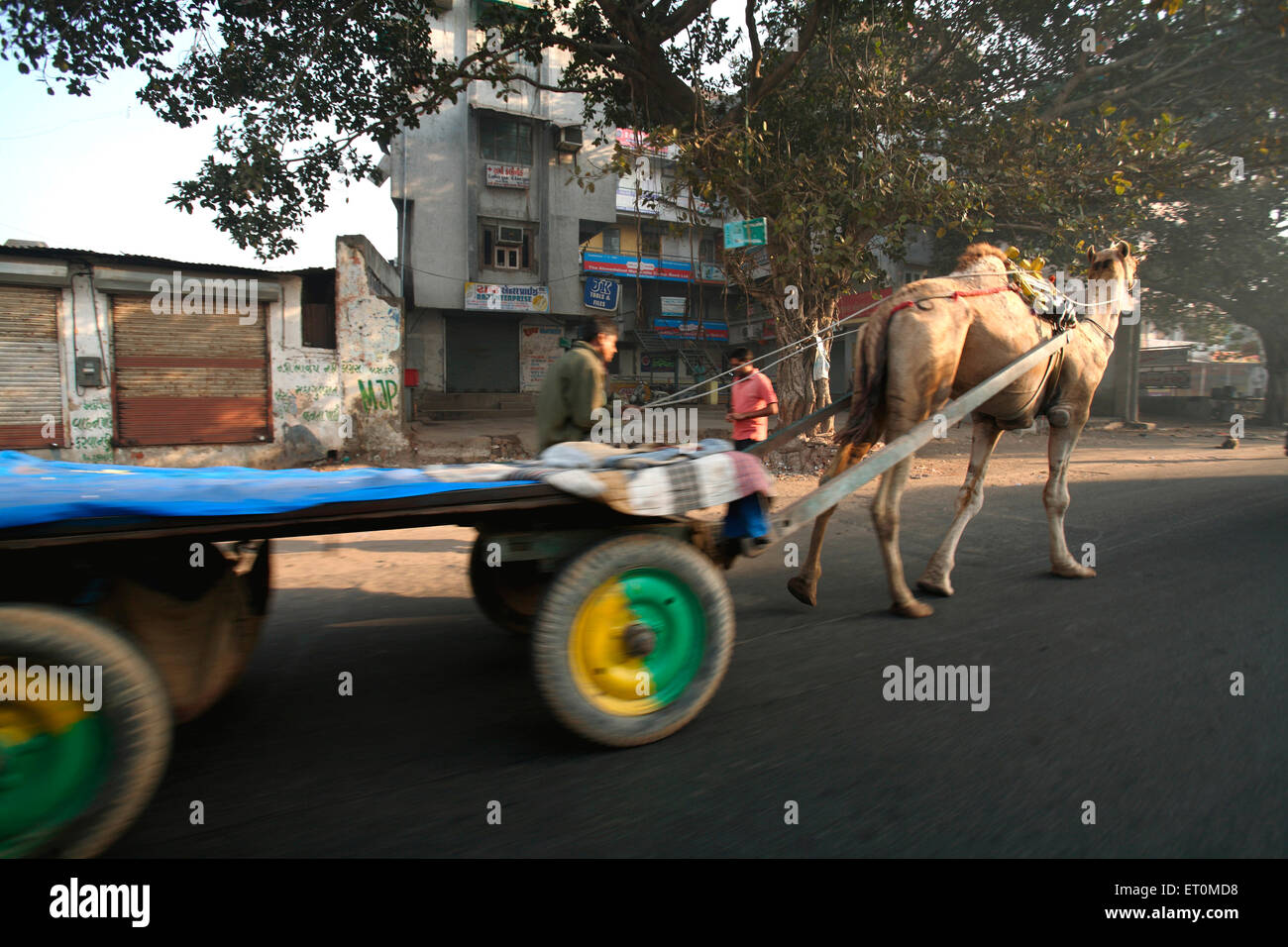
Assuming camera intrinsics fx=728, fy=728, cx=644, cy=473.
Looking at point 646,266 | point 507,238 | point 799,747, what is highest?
point 507,238

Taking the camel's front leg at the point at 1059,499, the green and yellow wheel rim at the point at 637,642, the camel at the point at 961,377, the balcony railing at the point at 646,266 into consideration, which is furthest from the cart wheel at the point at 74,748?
the balcony railing at the point at 646,266

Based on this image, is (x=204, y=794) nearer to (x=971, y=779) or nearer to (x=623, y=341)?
(x=971, y=779)

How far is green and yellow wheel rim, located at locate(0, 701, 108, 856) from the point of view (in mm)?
1782

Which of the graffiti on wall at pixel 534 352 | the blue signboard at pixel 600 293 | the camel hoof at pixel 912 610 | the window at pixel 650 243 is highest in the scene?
the window at pixel 650 243

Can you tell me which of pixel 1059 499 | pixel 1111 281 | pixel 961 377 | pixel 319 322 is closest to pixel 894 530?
pixel 961 377

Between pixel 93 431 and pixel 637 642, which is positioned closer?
pixel 637 642

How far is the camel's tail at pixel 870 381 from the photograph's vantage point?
13.4 ft

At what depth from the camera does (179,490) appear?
6.63 ft

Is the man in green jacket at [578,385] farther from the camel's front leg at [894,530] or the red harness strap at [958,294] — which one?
the camel's front leg at [894,530]

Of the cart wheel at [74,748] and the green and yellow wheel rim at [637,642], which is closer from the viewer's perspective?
the cart wheel at [74,748]

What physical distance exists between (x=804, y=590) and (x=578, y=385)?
6.38 ft

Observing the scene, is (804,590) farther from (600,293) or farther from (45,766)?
(600,293)

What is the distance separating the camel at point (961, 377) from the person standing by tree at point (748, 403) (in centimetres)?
193

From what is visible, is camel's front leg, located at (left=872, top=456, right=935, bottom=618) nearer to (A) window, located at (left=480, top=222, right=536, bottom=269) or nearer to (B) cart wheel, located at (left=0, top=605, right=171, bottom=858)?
(B) cart wheel, located at (left=0, top=605, right=171, bottom=858)
